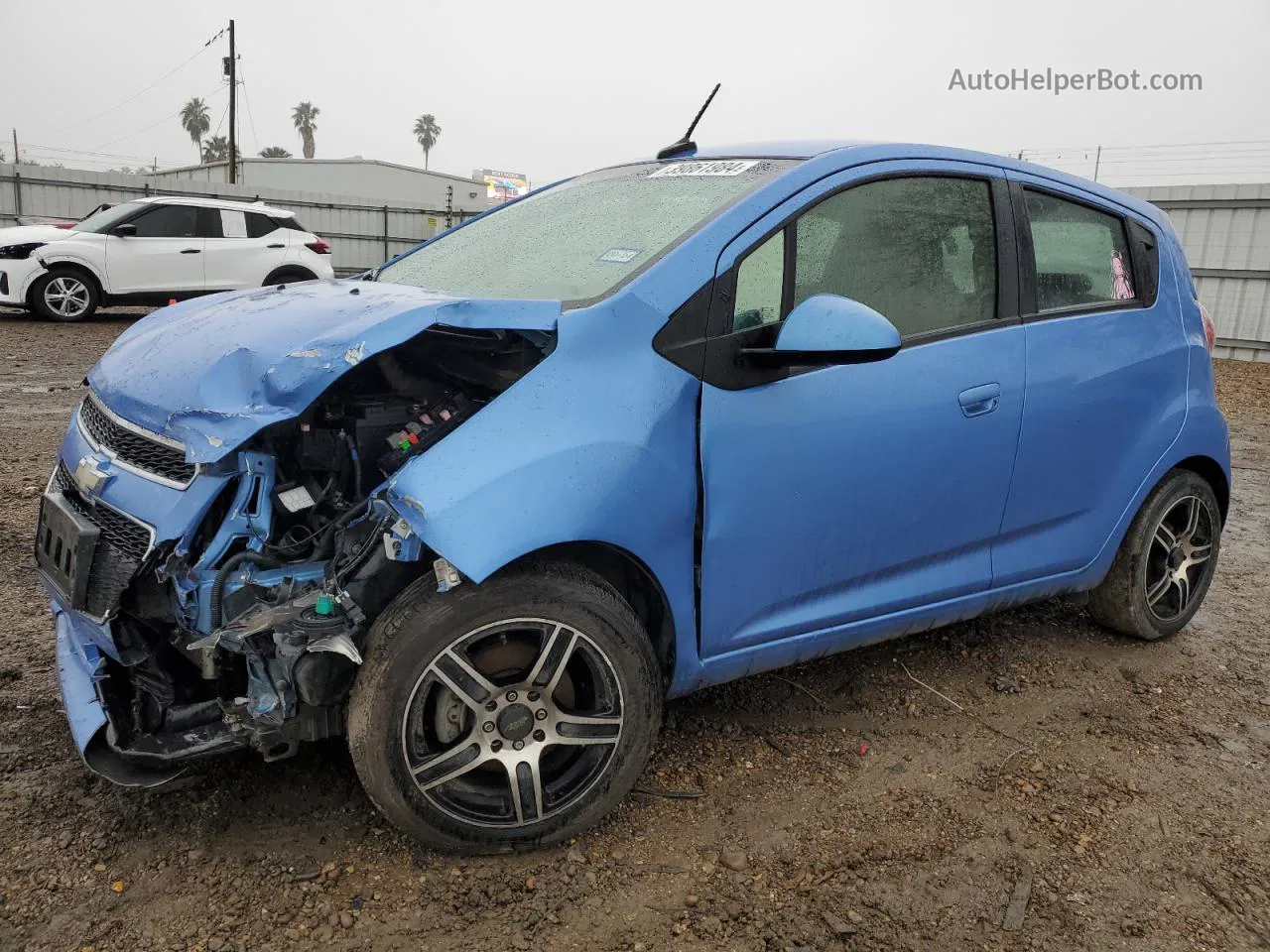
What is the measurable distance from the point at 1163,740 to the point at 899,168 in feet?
6.39

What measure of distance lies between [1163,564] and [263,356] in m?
3.27

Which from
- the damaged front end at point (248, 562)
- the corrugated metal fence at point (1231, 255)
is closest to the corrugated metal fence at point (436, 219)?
the corrugated metal fence at point (1231, 255)

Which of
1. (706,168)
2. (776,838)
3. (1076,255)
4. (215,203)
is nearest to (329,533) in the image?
(776,838)

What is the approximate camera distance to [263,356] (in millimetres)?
2242

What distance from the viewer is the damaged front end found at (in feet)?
7.05

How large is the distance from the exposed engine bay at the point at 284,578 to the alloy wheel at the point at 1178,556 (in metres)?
2.64

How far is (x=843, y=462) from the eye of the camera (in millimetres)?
2586

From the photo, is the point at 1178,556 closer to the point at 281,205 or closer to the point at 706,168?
the point at 706,168

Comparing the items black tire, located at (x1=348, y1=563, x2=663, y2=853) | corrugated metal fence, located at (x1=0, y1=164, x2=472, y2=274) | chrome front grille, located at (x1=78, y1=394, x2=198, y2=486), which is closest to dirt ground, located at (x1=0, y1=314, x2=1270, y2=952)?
black tire, located at (x1=348, y1=563, x2=663, y2=853)

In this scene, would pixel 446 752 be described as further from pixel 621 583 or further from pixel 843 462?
pixel 843 462

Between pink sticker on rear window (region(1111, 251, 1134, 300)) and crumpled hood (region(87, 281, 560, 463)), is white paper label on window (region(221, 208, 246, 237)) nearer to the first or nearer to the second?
crumpled hood (region(87, 281, 560, 463))

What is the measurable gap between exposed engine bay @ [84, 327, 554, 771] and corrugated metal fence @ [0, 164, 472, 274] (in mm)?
18335

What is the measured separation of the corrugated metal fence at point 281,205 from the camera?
1777 cm

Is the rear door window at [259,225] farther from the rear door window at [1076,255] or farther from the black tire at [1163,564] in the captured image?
the black tire at [1163,564]
